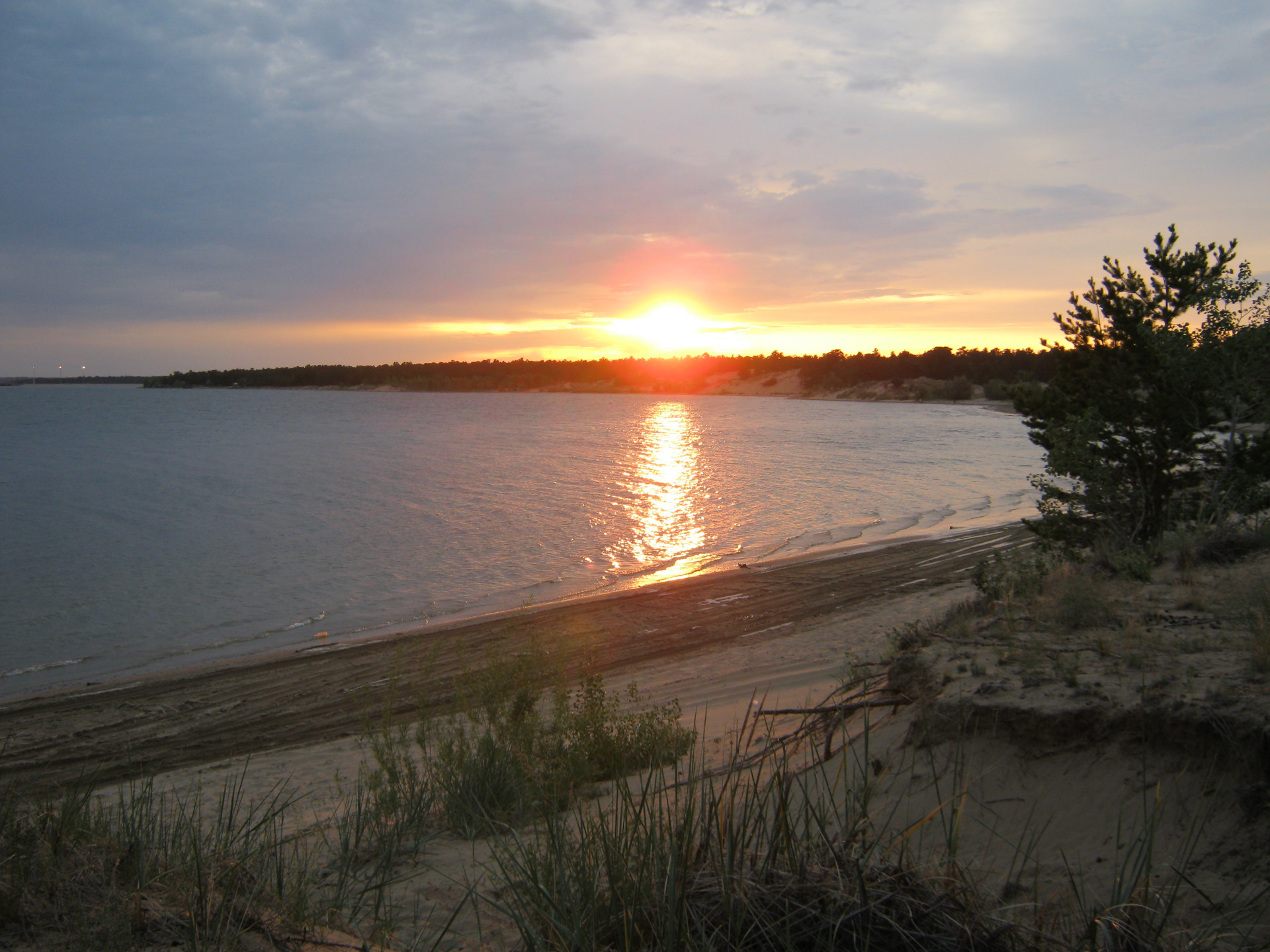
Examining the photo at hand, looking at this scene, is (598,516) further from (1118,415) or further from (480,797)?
(480,797)

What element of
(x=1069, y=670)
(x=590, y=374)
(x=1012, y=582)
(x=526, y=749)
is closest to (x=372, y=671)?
(x=526, y=749)

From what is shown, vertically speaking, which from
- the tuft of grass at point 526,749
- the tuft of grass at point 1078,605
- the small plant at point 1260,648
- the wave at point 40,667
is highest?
the small plant at point 1260,648

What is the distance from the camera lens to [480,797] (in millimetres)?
4797

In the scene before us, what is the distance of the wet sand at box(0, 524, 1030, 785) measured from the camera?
7.80 meters

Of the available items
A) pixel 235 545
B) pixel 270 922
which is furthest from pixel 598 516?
pixel 270 922

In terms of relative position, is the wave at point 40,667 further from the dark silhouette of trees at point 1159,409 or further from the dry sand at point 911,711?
the dark silhouette of trees at point 1159,409

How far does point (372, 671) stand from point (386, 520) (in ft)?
39.7

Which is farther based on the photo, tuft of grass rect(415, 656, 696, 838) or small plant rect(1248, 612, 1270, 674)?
tuft of grass rect(415, 656, 696, 838)

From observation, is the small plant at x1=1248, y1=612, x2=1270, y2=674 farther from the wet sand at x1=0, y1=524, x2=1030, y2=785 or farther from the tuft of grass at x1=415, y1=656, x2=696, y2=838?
the wet sand at x1=0, y1=524, x2=1030, y2=785

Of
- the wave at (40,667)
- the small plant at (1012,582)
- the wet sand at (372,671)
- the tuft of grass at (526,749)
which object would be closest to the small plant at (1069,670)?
the tuft of grass at (526,749)

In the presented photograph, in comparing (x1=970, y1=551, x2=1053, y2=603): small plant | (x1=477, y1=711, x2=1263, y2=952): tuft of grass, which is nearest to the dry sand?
(x1=477, y1=711, x2=1263, y2=952): tuft of grass

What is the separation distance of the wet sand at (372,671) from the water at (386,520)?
3.91 feet

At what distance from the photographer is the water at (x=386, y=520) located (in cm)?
1292

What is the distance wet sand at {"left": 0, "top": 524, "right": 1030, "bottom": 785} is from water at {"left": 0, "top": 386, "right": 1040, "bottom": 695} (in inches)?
46.9
